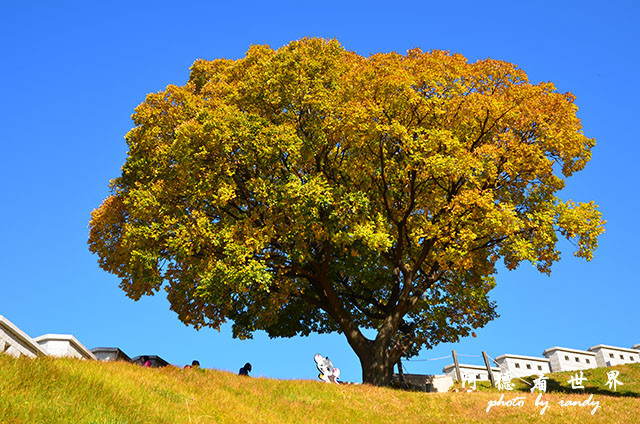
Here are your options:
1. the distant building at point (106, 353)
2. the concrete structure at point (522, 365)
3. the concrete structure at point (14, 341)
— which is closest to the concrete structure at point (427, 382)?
the distant building at point (106, 353)

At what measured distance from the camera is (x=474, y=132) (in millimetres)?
24016

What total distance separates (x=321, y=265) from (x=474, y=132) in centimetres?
926

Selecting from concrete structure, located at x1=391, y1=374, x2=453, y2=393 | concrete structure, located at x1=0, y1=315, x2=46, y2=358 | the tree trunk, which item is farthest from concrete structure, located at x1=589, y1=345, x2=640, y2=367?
concrete structure, located at x1=0, y1=315, x2=46, y2=358

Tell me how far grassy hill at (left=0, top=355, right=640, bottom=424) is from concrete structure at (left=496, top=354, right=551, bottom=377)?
2171 cm

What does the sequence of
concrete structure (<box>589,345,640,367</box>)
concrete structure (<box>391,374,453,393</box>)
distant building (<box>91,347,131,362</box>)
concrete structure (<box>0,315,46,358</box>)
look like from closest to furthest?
1. concrete structure (<box>0,315,46,358</box>)
2. distant building (<box>91,347,131,362</box>)
3. concrete structure (<box>391,374,453,393</box>)
4. concrete structure (<box>589,345,640,367</box>)

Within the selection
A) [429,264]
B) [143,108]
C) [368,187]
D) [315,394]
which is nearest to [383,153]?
[368,187]

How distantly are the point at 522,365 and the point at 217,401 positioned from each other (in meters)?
35.3

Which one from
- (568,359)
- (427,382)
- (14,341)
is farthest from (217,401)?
(568,359)

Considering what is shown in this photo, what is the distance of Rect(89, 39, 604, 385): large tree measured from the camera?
21625 millimetres

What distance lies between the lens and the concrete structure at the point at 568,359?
144 ft

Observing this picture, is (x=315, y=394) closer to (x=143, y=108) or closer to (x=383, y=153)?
(x=383, y=153)

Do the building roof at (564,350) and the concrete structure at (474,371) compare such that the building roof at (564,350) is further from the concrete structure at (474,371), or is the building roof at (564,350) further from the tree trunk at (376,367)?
the tree trunk at (376,367)

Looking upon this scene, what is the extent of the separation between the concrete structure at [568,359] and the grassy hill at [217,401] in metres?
23.8

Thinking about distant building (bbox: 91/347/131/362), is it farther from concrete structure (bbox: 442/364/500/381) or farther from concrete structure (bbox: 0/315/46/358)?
concrete structure (bbox: 442/364/500/381)
